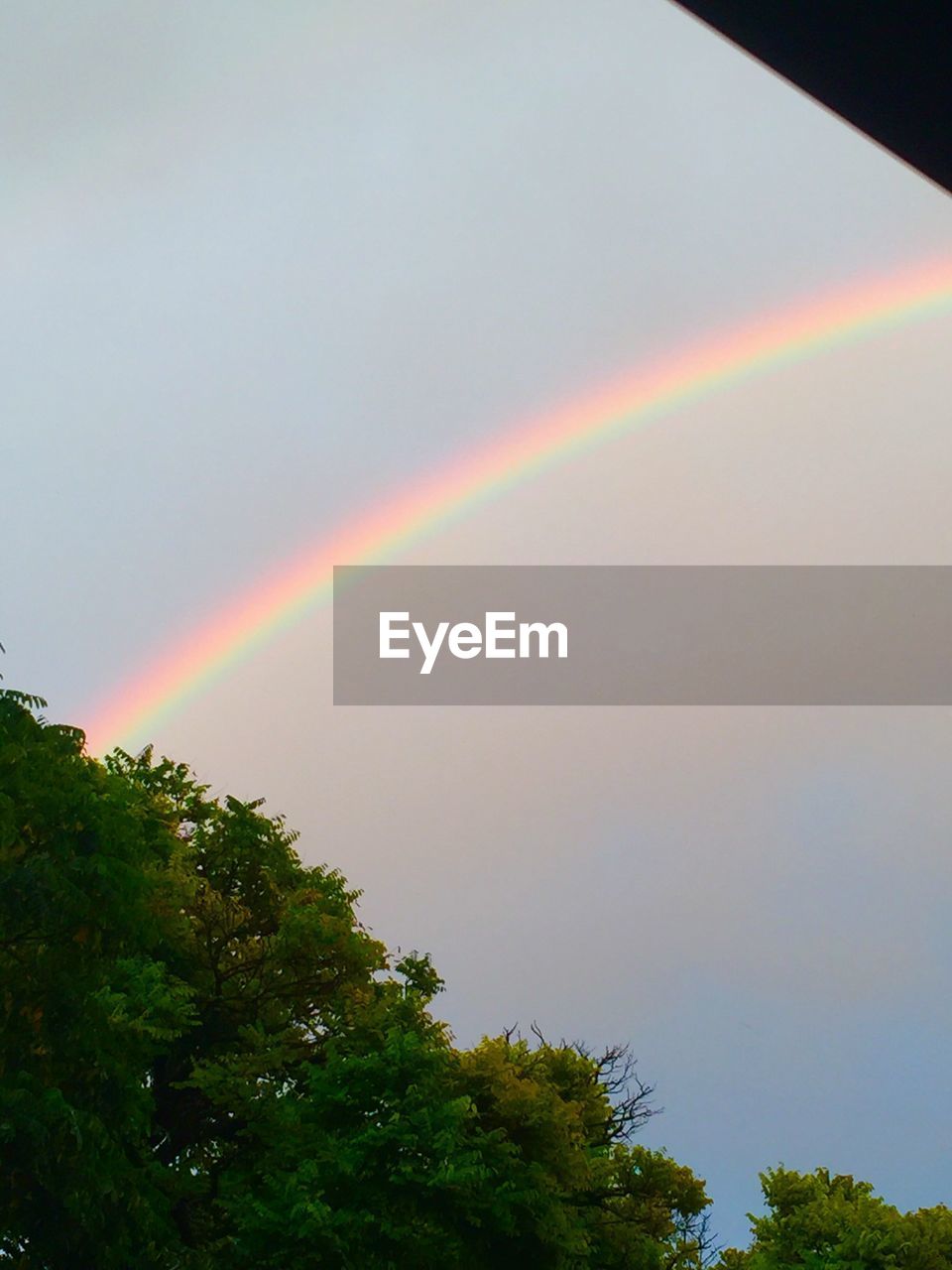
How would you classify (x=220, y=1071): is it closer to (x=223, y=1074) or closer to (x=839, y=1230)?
(x=223, y=1074)

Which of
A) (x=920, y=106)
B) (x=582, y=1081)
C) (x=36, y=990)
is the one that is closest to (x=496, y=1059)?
(x=582, y=1081)

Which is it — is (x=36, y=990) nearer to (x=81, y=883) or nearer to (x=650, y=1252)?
(x=81, y=883)

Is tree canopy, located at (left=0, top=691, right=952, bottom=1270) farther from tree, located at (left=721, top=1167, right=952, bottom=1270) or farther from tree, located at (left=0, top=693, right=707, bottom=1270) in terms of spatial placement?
tree, located at (left=721, top=1167, right=952, bottom=1270)

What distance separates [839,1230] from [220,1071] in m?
30.6

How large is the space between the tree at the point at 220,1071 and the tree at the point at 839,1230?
15265 millimetres

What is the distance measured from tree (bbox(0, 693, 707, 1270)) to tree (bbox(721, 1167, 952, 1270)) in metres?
15.3

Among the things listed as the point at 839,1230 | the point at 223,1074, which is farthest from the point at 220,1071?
the point at 839,1230

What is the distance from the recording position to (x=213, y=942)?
96.6 feet

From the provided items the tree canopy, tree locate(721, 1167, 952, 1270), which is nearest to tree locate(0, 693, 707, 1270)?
the tree canopy

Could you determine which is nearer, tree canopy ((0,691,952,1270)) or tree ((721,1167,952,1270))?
tree canopy ((0,691,952,1270))

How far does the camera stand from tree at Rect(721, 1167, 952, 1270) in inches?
1860

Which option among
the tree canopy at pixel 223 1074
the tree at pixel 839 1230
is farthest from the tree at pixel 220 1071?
the tree at pixel 839 1230

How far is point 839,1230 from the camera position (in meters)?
48.8

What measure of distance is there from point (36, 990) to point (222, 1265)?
358 inches
